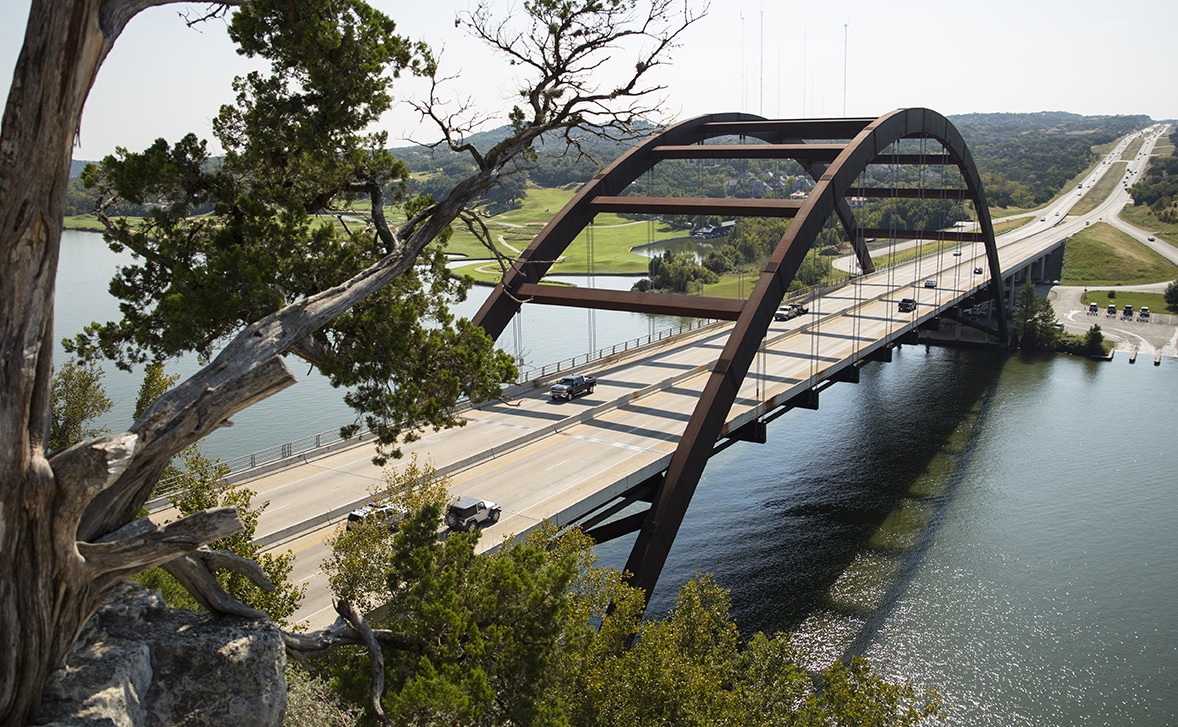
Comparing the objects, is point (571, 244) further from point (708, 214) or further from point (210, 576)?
point (210, 576)

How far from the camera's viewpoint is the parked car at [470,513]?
22.9m

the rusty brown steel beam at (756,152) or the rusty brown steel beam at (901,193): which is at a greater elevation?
the rusty brown steel beam at (756,152)

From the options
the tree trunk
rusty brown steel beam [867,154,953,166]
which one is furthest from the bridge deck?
rusty brown steel beam [867,154,953,166]

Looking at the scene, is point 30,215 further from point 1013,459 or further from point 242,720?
point 1013,459

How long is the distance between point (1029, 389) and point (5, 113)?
66.5 m

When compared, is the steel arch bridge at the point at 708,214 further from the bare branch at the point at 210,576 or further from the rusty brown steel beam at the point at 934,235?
the rusty brown steel beam at the point at 934,235

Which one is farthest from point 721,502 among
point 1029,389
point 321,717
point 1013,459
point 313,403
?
point 1029,389

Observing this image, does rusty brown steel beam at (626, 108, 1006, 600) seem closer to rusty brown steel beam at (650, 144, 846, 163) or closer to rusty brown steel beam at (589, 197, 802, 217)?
rusty brown steel beam at (589, 197, 802, 217)

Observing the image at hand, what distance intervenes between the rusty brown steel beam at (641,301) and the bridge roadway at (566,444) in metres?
3.91

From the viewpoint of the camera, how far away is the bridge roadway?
79.3 feet

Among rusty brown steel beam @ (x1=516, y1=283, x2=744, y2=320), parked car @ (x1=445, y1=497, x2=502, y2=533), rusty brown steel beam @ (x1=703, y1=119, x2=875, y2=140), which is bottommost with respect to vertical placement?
parked car @ (x1=445, y1=497, x2=502, y2=533)

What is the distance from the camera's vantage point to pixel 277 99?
14.5 metres

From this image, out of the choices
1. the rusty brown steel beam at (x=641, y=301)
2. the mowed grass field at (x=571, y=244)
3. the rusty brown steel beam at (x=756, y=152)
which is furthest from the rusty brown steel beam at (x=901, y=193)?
the mowed grass field at (x=571, y=244)

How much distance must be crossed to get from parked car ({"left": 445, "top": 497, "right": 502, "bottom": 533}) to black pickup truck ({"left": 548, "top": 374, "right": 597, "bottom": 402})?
537 inches
